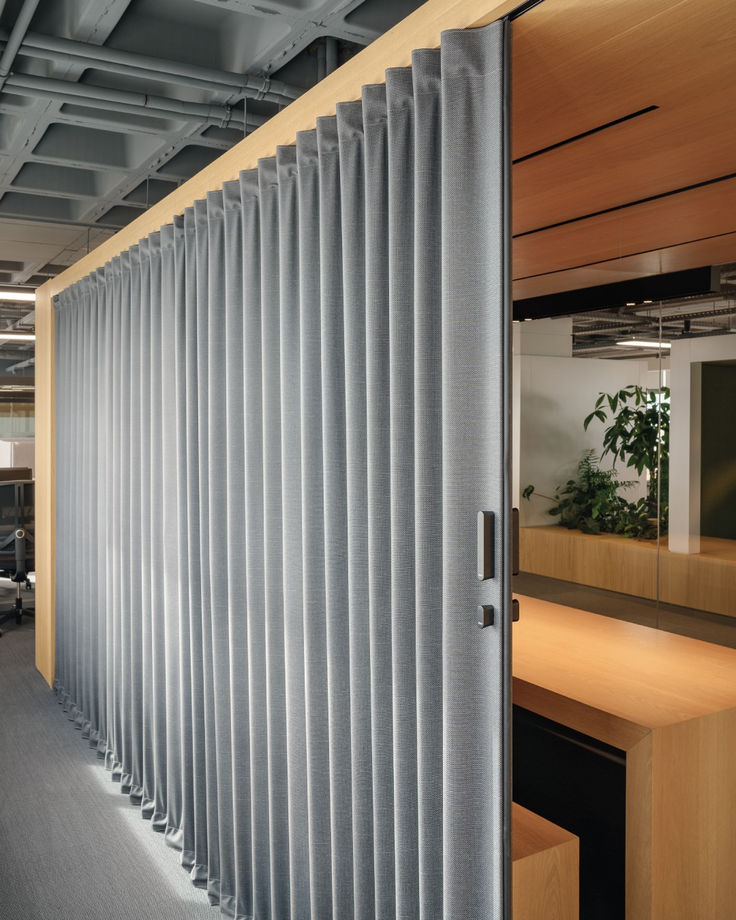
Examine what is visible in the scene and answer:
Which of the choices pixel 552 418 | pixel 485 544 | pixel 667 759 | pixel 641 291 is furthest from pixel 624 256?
pixel 485 544

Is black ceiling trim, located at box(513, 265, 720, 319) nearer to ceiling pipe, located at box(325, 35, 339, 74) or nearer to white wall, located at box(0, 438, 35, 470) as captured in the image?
ceiling pipe, located at box(325, 35, 339, 74)

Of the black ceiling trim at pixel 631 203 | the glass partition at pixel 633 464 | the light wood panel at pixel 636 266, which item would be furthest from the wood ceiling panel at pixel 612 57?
the glass partition at pixel 633 464

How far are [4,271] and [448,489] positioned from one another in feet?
22.1

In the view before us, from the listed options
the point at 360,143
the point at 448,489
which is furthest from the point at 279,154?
the point at 448,489

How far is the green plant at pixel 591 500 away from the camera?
5336 mm

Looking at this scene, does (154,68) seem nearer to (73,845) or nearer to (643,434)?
(73,845)

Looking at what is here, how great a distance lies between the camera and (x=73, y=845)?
10.2ft

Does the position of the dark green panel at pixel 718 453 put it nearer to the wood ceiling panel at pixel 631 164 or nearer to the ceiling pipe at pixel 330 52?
the wood ceiling panel at pixel 631 164

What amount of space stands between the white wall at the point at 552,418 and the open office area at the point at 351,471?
0.92m

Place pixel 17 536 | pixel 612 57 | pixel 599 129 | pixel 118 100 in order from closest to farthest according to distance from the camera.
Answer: pixel 612 57, pixel 599 129, pixel 118 100, pixel 17 536

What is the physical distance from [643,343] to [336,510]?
356 centimetres

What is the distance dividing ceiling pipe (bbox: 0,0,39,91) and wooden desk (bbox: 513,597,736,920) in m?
2.64

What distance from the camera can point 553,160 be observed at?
8.62 feet

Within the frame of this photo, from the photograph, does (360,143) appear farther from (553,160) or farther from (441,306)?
(553,160)
